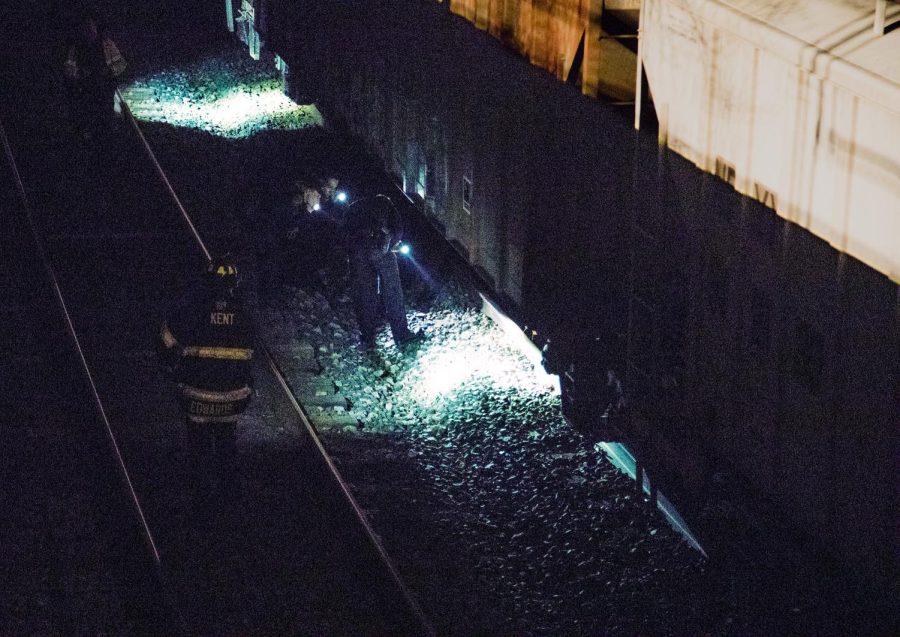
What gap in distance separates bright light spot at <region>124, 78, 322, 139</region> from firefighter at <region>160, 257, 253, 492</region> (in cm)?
1103

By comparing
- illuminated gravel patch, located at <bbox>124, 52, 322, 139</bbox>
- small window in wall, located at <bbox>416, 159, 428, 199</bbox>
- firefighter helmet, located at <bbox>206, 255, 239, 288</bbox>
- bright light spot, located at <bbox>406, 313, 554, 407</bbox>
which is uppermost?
firefighter helmet, located at <bbox>206, 255, 239, 288</bbox>

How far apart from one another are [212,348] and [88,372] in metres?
3.13

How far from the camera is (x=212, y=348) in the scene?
340 inches

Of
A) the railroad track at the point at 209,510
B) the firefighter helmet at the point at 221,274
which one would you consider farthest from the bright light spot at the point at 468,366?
the firefighter helmet at the point at 221,274

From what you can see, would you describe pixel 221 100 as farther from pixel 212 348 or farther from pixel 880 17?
pixel 880 17

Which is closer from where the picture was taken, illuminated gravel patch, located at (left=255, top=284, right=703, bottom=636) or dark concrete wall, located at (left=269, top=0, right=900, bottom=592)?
dark concrete wall, located at (left=269, top=0, right=900, bottom=592)

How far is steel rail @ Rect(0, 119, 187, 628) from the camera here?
28.0 ft

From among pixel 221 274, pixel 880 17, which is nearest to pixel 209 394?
pixel 221 274

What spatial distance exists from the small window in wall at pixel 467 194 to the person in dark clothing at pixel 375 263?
80cm

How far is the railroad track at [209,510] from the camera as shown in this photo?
8.07 metres

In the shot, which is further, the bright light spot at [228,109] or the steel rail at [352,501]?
the bright light spot at [228,109]

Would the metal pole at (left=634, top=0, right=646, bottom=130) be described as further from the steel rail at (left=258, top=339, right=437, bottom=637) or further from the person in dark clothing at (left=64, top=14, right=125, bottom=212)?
the person in dark clothing at (left=64, top=14, right=125, bottom=212)

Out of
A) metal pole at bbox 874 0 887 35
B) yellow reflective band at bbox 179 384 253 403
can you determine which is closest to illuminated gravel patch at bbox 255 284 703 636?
yellow reflective band at bbox 179 384 253 403

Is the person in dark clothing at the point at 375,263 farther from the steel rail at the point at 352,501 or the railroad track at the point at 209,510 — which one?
the steel rail at the point at 352,501
